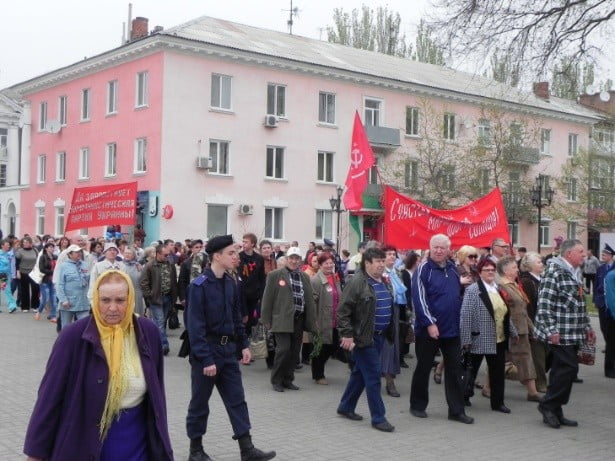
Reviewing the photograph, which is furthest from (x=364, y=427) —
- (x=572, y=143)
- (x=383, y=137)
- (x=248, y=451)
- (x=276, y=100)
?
(x=572, y=143)

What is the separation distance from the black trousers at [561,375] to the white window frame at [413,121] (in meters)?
33.8

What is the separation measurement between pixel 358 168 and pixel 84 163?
26515mm

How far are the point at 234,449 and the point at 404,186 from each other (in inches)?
1309

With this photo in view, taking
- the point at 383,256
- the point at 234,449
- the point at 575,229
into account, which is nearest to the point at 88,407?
the point at 234,449

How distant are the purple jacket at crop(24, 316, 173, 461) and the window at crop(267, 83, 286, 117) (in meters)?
33.2

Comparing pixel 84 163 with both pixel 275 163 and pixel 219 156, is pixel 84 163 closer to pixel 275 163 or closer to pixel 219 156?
pixel 219 156

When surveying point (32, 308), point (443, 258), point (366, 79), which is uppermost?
point (366, 79)

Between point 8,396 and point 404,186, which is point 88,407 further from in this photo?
point 404,186

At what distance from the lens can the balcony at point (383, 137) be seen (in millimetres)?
39469

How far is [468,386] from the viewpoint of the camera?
9.58 metres

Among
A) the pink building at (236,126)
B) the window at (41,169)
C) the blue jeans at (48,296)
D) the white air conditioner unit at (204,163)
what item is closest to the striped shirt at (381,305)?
the blue jeans at (48,296)

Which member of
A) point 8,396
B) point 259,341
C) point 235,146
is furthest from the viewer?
point 235,146

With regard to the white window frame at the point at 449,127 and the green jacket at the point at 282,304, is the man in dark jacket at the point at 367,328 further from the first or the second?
the white window frame at the point at 449,127

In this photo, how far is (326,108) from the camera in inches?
1526
